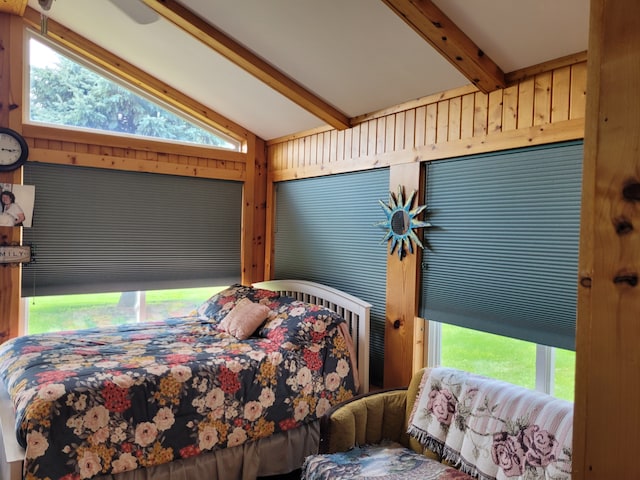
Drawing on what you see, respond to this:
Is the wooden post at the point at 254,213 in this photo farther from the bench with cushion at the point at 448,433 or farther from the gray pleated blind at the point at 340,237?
the bench with cushion at the point at 448,433

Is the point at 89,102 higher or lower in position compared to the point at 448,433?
higher

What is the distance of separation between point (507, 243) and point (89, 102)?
331 cm

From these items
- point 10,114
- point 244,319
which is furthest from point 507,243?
point 10,114

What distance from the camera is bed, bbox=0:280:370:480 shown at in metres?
2.10

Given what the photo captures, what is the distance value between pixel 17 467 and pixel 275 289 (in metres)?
2.41

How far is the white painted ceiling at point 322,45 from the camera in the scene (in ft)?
6.93

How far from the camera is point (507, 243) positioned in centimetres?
248

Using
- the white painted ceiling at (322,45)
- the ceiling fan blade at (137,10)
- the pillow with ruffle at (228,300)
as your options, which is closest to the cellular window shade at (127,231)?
the pillow with ruffle at (228,300)

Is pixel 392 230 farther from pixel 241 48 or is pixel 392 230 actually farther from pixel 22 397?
pixel 22 397

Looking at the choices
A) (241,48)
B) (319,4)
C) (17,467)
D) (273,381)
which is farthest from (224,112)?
(17,467)

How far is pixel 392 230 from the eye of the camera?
10.2 ft

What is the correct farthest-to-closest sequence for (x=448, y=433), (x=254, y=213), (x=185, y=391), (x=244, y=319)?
(x=254, y=213) < (x=244, y=319) < (x=185, y=391) < (x=448, y=433)

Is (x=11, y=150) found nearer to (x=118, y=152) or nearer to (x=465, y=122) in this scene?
(x=118, y=152)

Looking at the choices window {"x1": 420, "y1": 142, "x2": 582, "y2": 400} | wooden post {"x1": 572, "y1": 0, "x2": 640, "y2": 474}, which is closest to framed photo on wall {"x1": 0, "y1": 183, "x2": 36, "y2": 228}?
window {"x1": 420, "y1": 142, "x2": 582, "y2": 400}
